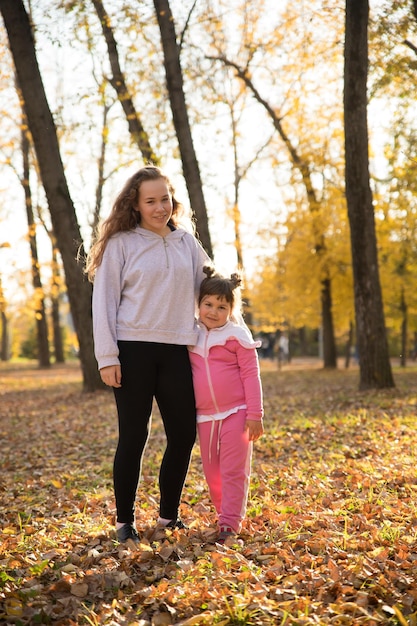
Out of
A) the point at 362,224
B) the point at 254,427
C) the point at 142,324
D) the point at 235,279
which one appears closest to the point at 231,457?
the point at 254,427

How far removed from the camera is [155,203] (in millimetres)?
3844

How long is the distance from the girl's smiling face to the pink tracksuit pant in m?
1.21

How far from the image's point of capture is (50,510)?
5102 mm

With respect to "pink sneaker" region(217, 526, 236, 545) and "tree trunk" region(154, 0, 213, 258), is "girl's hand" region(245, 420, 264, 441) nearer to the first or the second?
"pink sneaker" region(217, 526, 236, 545)

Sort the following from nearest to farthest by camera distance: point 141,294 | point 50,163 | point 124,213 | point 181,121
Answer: point 141,294 < point 124,213 < point 181,121 < point 50,163

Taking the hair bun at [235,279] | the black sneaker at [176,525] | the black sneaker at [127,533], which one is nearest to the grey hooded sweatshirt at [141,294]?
the hair bun at [235,279]

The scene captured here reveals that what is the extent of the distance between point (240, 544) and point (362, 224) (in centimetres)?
758

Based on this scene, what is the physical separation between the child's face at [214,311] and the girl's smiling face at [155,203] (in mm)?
522

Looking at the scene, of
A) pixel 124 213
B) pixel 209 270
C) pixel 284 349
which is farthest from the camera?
pixel 284 349

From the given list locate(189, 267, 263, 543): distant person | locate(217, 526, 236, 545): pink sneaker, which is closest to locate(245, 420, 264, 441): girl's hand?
locate(189, 267, 263, 543): distant person

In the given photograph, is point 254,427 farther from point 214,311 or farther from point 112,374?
point 112,374

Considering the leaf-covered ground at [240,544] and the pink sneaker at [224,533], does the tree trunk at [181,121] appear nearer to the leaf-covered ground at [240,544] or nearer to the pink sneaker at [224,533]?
the leaf-covered ground at [240,544]

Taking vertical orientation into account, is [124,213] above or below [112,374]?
above

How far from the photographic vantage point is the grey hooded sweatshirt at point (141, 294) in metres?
3.70
